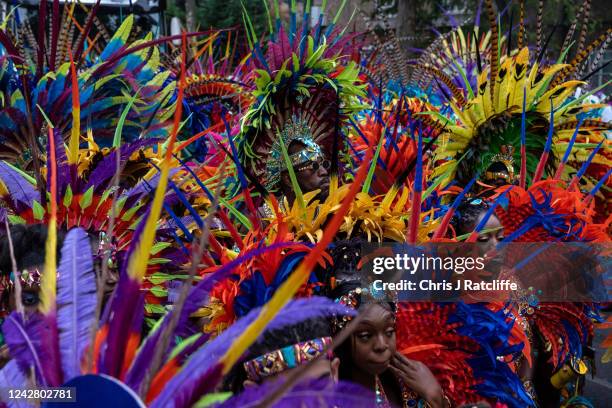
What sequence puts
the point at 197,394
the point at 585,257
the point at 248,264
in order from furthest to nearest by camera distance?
the point at 585,257
the point at 248,264
the point at 197,394

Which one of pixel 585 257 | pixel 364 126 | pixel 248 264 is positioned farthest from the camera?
pixel 364 126

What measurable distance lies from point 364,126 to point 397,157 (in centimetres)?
123

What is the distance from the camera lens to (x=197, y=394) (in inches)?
49.6

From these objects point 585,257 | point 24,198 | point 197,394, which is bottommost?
point 585,257

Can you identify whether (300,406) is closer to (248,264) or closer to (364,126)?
(248,264)

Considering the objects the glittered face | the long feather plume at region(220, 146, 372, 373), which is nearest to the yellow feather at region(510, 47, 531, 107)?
the glittered face

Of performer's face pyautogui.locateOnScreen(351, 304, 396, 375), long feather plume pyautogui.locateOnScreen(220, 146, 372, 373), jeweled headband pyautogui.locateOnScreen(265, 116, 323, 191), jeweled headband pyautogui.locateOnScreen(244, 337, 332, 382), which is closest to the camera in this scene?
long feather plume pyautogui.locateOnScreen(220, 146, 372, 373)

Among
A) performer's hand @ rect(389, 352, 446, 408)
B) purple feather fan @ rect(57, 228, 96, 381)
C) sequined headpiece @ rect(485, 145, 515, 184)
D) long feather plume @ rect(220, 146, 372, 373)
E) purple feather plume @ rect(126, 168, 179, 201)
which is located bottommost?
performer's hand @ rect(389, 352, 446, 408)

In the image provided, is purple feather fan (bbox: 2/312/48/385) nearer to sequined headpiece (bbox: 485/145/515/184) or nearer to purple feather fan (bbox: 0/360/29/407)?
purple feather fan (bbox: 0/360/29/407)

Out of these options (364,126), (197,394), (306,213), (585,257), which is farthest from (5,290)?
(364,126)

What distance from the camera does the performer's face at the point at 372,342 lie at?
7.59ft

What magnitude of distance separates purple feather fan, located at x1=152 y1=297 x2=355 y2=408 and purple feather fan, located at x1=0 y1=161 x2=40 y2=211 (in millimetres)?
1580

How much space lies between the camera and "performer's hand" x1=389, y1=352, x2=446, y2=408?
2.48 m

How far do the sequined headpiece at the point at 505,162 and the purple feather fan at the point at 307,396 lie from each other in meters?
3.04
